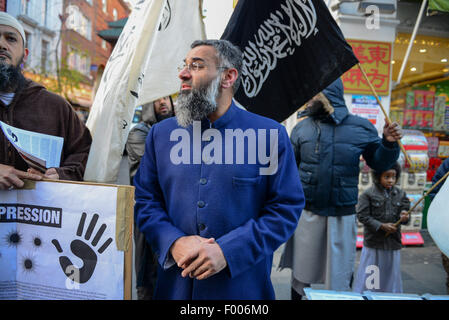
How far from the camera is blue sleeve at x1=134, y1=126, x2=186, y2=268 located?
157 centimetres

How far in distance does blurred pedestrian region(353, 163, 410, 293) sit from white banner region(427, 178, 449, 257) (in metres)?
1.63

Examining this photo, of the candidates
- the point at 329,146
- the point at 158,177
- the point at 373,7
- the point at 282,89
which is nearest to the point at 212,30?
the point at 282,89

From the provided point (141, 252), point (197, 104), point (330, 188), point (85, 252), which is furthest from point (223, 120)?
point (141, 252)

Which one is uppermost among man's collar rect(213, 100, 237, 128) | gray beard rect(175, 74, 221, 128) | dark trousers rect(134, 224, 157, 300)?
gray beard rect(175, 74, 221, 128)

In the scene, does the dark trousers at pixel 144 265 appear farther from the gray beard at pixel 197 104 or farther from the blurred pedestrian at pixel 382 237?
the blurred pedestrian at pixel 382 237

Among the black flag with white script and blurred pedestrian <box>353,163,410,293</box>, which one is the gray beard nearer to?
the black flag with white script

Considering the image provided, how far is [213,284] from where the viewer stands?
5.28 feet

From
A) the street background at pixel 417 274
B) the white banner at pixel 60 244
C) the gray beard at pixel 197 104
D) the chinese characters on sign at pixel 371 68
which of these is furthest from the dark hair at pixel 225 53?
the chinese characters on sign at pixel 371 68

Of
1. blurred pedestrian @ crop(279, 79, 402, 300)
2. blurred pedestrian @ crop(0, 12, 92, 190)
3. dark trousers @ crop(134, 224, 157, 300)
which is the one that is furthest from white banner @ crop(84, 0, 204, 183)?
blurred pedestrian @ crop(279, 79, 402, 300)

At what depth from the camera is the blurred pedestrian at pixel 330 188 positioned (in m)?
2.97

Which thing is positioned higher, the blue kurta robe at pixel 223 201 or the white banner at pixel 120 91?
the white banner at pixel 120 91

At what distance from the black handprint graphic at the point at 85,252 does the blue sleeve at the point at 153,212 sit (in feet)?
0.88

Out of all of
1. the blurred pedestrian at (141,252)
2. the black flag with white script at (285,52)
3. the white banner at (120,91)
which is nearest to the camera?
the white banner at (120,91)

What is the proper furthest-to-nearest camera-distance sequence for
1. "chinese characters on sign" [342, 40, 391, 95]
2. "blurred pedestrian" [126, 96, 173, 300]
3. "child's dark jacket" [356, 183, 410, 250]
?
"chinese characters on sign" [342, 40, 391, 95] → "child's dark jacket" [356, 183, 410, 250] → "blurred pedestrian" [126, 96, 173, 300]
